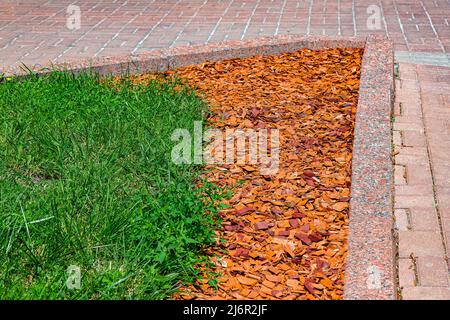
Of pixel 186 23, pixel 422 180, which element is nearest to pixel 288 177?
pixel 422 180

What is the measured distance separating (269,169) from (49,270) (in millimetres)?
1824

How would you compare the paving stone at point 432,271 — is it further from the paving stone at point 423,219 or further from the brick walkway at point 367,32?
the paving stone at point 423,219

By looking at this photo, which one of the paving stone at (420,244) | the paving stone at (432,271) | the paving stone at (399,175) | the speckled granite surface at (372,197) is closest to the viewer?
the speckled granite surface at (372,197)

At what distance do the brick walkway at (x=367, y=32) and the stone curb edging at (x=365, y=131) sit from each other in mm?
300

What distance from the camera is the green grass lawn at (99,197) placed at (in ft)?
12.3

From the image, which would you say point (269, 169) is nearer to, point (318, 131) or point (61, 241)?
point (318, 131)

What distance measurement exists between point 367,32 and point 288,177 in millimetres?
4579

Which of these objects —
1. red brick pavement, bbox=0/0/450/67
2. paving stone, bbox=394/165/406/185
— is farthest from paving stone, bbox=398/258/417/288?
red brick pavement, bbox=0/0/450/67

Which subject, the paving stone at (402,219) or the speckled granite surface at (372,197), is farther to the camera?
the paving stone at (402,219)

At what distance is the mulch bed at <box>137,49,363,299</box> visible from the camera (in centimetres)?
402

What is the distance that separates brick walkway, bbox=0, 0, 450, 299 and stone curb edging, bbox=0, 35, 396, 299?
30cm

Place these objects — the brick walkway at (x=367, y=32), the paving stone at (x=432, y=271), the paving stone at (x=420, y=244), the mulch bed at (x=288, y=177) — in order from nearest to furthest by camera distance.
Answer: the mulch bed at (x=288, y=177) < the paving stone at (x=432, y=271) < the paving stone at (x=420, y=244) < the brick walkway at (x=367, y=32)

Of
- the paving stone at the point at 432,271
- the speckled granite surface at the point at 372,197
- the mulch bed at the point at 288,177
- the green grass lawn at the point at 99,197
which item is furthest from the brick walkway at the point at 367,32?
the green grass lawn at the point at 99,197
